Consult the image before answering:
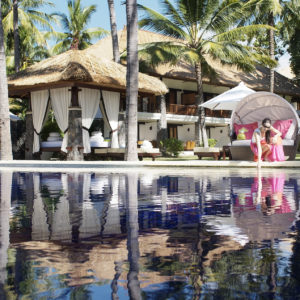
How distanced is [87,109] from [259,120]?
262 inches

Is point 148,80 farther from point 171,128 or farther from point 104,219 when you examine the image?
point 104,219

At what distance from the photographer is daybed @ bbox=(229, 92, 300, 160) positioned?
17219 mm

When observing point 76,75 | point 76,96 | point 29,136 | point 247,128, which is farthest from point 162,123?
point 76,75

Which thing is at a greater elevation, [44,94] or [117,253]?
[44,94]

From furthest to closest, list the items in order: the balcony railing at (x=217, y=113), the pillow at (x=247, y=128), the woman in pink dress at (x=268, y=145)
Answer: the balcony railing at (x=217, y=113) < the pillow at (x=247, y=128) < the woman in pink dress at (x=268, y=145)

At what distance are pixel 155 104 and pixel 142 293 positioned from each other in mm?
30096

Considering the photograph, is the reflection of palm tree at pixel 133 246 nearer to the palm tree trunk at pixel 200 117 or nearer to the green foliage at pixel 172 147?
the green foliage at pixel 172 147

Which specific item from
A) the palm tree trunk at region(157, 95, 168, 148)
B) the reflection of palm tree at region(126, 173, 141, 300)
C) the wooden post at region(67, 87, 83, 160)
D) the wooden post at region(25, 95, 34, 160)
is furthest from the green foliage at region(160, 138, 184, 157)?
the reflection of palm tree at region(126, 173, 141, 300)

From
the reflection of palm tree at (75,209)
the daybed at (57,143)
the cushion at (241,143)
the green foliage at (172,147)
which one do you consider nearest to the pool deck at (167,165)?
the cushion at (241,143)

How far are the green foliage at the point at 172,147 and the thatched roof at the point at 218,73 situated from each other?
3.96 m

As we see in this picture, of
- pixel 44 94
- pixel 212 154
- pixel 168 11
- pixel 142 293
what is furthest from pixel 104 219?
pixel 168 11

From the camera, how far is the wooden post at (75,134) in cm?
1948

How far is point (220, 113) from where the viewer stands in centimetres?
3581

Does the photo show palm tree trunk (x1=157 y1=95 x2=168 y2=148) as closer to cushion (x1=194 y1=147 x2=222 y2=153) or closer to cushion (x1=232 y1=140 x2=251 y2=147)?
cushion (x1=194 y1=147 x2=222 y2=153)
